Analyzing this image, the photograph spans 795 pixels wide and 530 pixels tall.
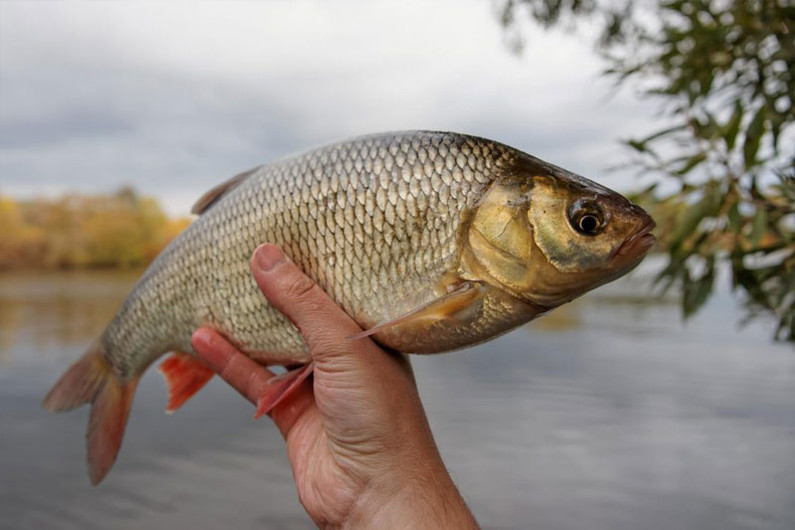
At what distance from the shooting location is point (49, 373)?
14547mm

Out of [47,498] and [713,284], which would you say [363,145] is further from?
[47,498]

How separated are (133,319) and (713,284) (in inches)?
134

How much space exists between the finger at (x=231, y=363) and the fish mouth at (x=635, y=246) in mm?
1371

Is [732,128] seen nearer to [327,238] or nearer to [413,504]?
[327,238]

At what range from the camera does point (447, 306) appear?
1.71 metres

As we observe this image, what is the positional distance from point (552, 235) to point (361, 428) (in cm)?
91

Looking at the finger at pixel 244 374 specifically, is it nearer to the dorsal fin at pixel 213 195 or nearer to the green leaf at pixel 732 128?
the dorsal fin at pixel 213 195

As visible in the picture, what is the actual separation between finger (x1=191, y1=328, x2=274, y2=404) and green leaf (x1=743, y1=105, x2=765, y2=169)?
2857 millimetres

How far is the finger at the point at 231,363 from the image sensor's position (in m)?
2.25

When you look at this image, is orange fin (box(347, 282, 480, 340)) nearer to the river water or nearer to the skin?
the skin

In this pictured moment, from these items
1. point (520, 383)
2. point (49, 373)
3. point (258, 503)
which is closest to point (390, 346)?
point (258, 503)

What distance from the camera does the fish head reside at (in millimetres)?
1641

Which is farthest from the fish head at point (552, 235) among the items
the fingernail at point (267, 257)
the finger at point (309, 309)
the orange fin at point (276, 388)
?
the orange fin at point (276, 388)

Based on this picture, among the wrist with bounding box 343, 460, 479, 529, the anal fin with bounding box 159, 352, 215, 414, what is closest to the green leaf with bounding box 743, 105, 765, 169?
the wrist with bounding box 343, 460, 479, 529
